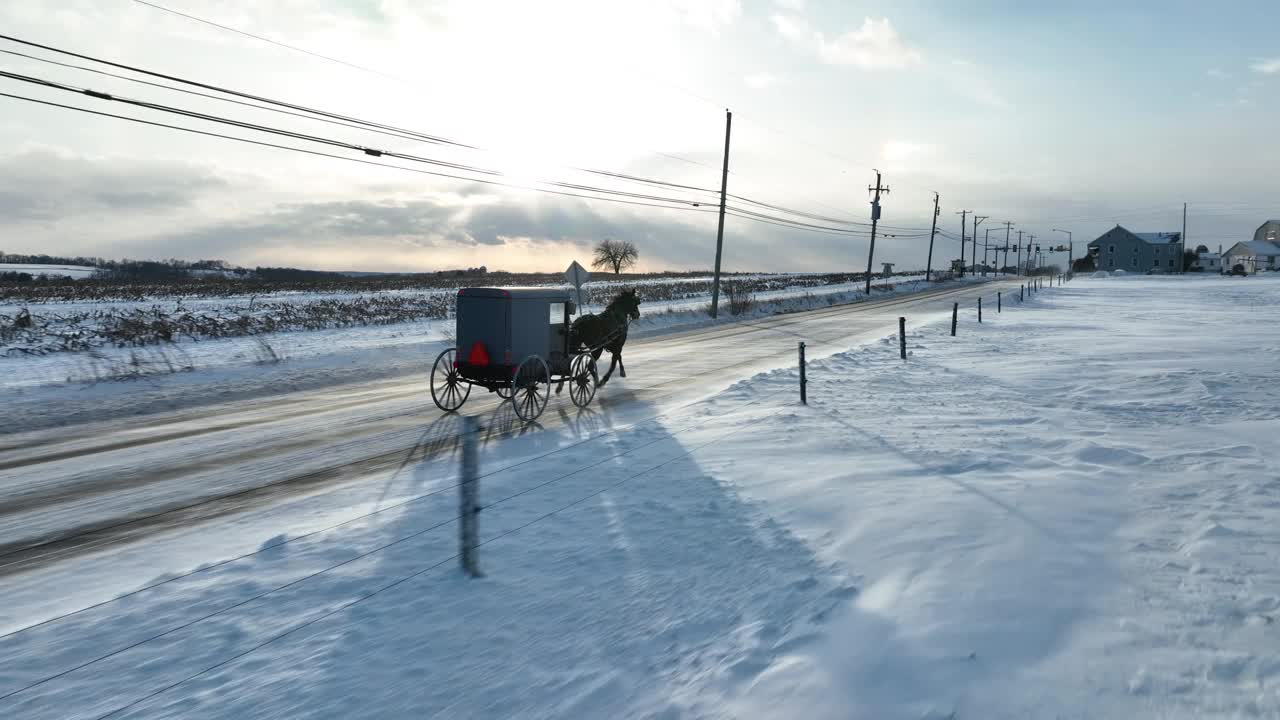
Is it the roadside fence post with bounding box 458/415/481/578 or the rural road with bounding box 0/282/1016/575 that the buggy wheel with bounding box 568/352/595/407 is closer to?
the rural road with bounding box 0/282/1016/575

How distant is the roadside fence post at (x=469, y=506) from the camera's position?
5.41 meters

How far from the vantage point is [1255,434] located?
846 centimetres

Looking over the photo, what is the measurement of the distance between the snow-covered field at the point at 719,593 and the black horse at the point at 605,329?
13.9ft

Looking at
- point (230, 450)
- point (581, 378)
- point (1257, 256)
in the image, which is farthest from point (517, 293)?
point (1257, 256)

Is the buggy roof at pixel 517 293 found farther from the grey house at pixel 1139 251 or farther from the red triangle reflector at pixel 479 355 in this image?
the grey house at pixel 1139 251

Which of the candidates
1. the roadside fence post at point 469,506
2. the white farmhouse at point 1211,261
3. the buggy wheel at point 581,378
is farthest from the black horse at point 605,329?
the white farmhouse at point 1211,261

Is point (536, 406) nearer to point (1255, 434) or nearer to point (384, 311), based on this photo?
point (1255, 434)

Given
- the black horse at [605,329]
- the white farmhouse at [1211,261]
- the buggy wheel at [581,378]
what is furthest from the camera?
the white farmhouse at [1211,261]

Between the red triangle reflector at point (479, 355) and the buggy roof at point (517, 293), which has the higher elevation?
the buggy roof at point (517, 293)

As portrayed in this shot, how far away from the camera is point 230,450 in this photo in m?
8.94

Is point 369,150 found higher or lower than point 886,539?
higher

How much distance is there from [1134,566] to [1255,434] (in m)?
5.32

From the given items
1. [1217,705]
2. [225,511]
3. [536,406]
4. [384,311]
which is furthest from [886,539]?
[384,311]

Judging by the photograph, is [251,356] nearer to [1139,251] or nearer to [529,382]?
[529,382]
